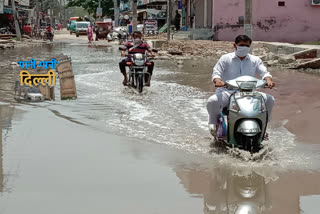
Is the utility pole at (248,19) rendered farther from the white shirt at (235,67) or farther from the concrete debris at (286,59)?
the white shirt at (235,67)

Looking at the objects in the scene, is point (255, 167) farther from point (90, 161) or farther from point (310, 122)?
point (310, 122)

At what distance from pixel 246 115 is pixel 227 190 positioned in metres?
1.16

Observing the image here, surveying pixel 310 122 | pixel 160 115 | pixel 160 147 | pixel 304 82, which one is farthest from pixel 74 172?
pixel 304 82

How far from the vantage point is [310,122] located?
8.43 meters

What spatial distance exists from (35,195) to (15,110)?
486 centimetres

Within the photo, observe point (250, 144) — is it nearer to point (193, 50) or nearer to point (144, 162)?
point (144, 162)

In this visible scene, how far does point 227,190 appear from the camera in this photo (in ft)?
15.7

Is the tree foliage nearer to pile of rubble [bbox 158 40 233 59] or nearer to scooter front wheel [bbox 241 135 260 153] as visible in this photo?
pile of rubble [bbox 158 40 233 59]

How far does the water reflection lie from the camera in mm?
4281

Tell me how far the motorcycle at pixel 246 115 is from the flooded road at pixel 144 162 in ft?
0.74

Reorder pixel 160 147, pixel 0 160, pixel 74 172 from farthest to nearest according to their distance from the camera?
pixel 160 147 < pixel 0 160 < pixel 74 172

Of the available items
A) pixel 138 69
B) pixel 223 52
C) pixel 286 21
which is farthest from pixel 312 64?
pixel 286 21

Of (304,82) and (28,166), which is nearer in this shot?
(28,166)

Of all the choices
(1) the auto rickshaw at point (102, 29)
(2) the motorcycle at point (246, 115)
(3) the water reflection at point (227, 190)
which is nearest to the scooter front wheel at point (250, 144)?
(2) the motorcycle at point (246, 115)
